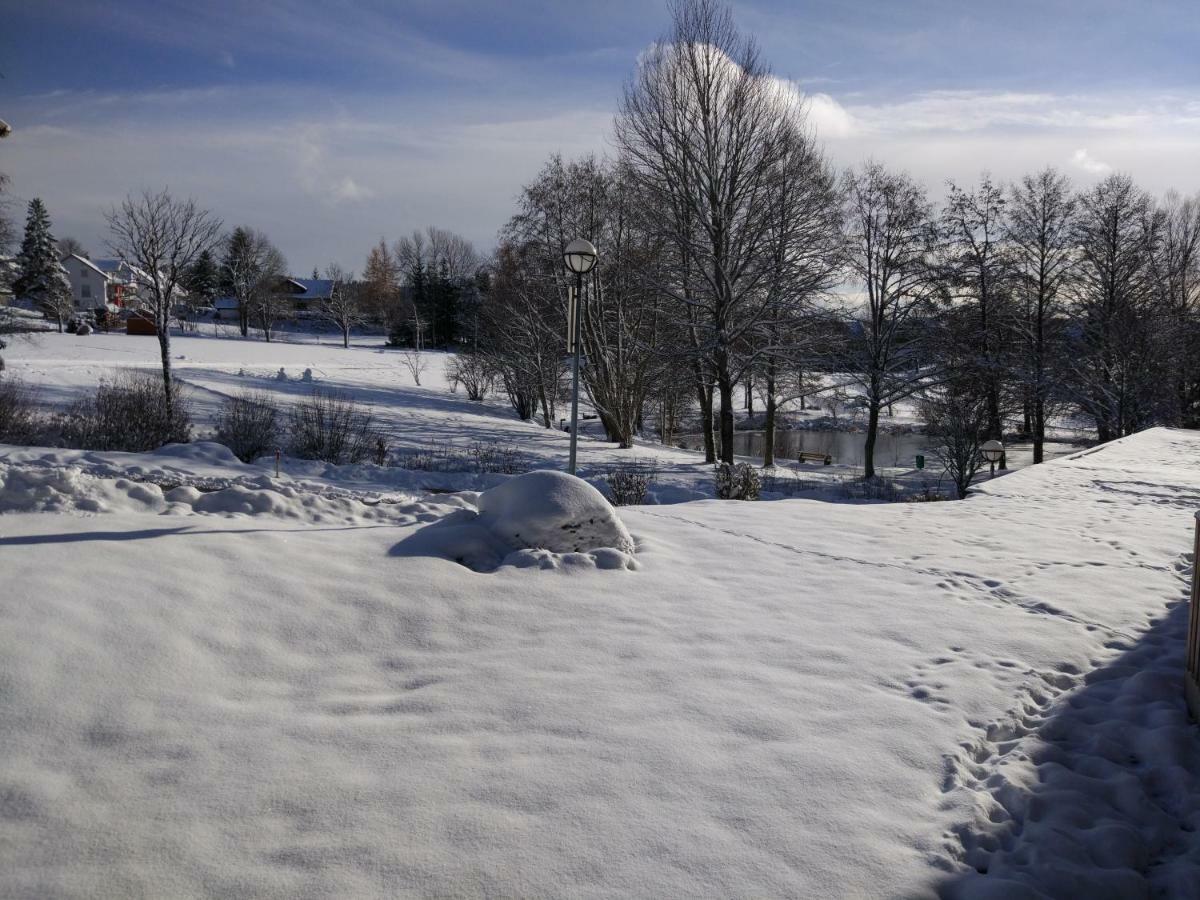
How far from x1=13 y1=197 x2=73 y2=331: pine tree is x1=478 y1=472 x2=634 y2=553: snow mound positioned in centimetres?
5509

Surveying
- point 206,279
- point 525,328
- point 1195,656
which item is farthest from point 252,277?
point 1195,656

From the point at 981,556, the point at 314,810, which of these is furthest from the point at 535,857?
the point at 981,556

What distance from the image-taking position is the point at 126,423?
14.1m

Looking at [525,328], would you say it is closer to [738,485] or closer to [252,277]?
[738,485]

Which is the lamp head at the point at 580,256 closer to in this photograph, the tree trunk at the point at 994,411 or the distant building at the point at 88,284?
the tree trunk at the point at 994,411

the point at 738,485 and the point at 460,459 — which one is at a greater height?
the point at 460,459

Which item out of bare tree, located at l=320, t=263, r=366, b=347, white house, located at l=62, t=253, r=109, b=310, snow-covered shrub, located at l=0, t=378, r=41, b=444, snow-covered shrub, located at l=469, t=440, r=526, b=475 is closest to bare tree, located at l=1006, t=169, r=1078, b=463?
snow-covered shrub, located at l=469, t=440, r=526, b=475

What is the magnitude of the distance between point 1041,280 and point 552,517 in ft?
91.6

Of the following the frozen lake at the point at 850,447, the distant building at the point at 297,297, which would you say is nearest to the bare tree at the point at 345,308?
the distant building at the point at 297,297

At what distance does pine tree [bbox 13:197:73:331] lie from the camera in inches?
1938

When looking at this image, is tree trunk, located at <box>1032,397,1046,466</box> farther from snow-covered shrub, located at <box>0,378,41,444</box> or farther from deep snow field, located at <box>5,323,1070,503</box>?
snow-covered shrub, located at <box>0,378,41,444</box>

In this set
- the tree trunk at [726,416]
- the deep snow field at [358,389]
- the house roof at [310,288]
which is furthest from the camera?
the house roof at [310,288]

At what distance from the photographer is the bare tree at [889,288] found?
24.1m

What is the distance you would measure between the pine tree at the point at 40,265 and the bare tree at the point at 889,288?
161 ft
